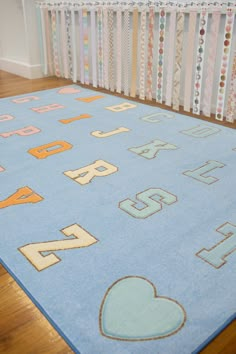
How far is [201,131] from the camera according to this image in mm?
2141

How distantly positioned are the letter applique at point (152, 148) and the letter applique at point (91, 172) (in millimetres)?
212

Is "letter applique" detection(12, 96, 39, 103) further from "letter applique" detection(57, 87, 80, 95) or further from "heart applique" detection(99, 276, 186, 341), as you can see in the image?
"heart applique" detection(99, 276, 186, 341)

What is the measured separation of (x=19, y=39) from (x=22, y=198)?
10.2ft

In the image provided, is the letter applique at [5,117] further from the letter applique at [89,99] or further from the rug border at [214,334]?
the rug border at [214,334]

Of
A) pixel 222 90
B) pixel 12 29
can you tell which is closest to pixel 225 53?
pixel 222 90

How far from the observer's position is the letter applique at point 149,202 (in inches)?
52.8

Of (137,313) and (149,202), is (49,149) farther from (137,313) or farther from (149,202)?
(137,313)

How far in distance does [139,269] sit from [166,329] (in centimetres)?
→ 22

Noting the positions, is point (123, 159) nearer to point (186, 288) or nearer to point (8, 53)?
point (186, 288)

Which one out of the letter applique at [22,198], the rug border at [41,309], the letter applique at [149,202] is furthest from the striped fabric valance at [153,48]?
the rug border at [41,309]

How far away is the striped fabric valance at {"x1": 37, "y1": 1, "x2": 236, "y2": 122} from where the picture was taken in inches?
88.5

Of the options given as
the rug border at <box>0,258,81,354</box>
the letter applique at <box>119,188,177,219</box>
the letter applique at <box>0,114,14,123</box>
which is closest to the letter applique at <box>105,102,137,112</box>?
the letter applique at <box>0,114,14,123</box>

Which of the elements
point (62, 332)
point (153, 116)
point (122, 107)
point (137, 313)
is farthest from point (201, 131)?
point (62, 332)

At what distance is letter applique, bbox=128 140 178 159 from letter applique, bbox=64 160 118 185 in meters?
0.21
